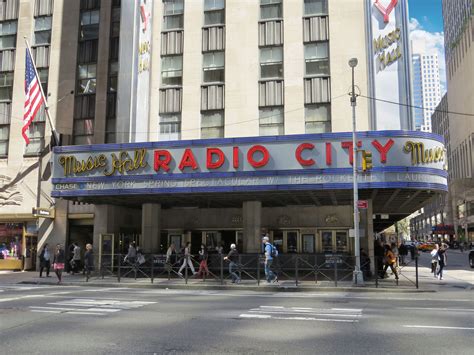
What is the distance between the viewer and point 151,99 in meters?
30.9

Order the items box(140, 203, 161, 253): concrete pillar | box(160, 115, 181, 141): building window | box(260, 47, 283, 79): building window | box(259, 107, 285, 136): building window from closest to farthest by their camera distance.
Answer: box(140, 203, 161, 253): concrete pillar, box(259, 107, 285, 136): building window, box(260, 47, 283, 79): building window, box(160, 115, 181, 141): building window

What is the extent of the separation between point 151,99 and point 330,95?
1116 centimetres

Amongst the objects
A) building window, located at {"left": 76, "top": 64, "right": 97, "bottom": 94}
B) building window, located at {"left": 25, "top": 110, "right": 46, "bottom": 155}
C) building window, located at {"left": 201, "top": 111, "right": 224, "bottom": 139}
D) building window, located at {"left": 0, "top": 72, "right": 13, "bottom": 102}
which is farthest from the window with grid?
building window, located at {"left": 201, "top": 111, "right": 224, "bottom": 139}

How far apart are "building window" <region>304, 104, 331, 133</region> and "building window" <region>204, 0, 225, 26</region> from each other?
8.21 m

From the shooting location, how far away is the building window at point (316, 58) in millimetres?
29031

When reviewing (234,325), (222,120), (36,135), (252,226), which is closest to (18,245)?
(36,135)

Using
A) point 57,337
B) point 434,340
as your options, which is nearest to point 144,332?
point 57,337

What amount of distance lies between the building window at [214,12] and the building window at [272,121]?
22.0 ft

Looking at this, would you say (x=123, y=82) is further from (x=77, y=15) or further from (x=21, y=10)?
(x=21, y=10)

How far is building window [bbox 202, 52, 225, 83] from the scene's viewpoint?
30391 mm

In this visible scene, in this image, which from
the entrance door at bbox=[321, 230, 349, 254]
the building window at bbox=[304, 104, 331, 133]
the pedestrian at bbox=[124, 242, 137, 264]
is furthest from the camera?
the entrance door at bbox=[321, 230, 349, 254]

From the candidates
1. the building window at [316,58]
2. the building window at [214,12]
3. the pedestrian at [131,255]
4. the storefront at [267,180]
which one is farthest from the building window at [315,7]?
the pedestrian at [131,255]

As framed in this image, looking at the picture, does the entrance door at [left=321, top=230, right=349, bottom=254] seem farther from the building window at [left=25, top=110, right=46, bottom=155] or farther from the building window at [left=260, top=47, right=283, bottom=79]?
the building window at [left=25, top=110, right=46, bottom=155]

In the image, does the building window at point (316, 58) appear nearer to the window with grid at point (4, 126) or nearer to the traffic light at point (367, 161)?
the traffic light at point (367, 161)
